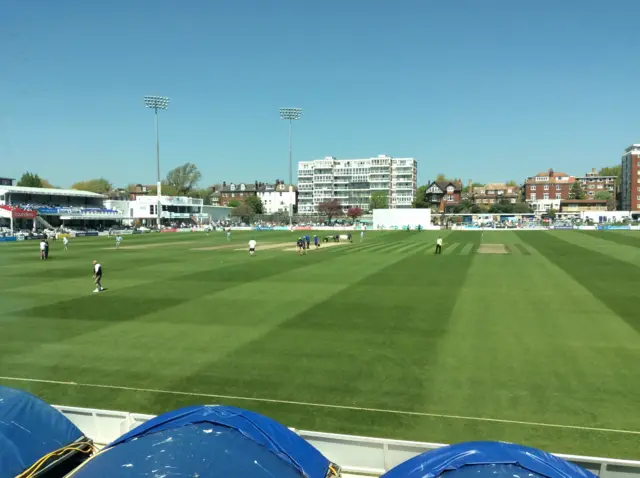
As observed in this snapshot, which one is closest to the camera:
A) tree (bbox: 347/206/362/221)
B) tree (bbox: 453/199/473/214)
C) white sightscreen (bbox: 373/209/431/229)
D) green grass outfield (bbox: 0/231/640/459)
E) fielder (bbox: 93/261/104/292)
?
green grass outfield (bbox: 0/231/640/459)

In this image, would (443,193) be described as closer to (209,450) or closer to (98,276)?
(98,276)

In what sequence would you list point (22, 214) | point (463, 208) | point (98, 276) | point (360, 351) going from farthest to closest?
point (463, 208)
point (22, 214)
point (98, 276)
point (360, 351)

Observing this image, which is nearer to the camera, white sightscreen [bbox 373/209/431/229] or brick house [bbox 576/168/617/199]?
white sightscreen [bbox 373/209/431/229]

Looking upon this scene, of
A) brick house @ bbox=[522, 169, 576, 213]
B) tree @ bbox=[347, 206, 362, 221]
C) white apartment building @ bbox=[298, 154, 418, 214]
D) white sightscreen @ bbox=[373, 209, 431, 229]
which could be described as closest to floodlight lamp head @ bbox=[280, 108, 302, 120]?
white sightscreen @ bbox=[373, 209, 431, 229]

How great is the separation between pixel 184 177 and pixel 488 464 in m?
188

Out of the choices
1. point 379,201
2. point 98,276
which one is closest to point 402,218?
point 379,201

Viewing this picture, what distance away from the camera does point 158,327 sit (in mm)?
18438

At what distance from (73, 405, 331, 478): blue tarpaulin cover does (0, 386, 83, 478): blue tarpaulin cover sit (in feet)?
3.12

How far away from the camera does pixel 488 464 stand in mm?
4738

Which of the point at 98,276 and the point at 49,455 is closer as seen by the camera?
the point at 49,455

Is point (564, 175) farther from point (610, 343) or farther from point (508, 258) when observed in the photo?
point (610, 343)

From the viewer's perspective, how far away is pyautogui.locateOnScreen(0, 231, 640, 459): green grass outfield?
35.5ft

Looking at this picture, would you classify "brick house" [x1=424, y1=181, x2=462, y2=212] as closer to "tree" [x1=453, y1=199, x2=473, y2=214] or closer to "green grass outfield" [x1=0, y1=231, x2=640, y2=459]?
"tree" [x1=453, y1=199, x2=473, y2=214]

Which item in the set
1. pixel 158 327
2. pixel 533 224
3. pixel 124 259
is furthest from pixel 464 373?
pixel 533 224
